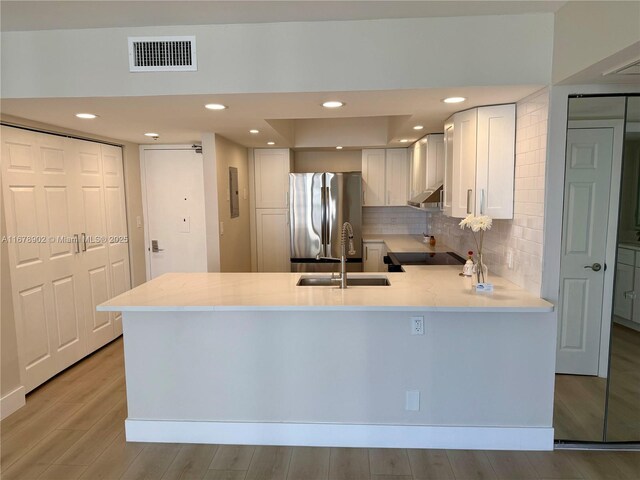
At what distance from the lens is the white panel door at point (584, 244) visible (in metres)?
2.18

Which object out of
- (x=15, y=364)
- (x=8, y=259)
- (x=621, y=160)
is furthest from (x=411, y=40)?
(x=15, y=364)

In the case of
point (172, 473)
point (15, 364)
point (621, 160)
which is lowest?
point (172, 473)

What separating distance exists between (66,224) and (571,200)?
376 cm

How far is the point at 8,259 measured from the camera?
9.12 ft

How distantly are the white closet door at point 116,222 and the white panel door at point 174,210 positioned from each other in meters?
0.36

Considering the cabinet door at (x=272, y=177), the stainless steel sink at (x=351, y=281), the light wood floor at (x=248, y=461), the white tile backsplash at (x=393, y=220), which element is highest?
the cabinet door at (x=272, y=177)

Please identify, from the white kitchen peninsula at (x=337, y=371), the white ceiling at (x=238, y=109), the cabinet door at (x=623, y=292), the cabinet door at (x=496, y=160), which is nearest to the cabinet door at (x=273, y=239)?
the white ceiling at (x=238, y=109)

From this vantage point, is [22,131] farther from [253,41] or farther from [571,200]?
[571,200]

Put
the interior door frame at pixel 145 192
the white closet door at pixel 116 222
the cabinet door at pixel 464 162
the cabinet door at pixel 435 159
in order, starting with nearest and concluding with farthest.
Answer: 1. the cabinet door at pixel 464 162
2. the cabinet door at pixel 435 159
3. the white closet door at pixel 116 222
4. the interior door frame at pixel 145 192

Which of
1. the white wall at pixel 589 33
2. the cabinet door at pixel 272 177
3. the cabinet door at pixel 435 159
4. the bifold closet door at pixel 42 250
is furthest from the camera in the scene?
the cabinet door at pixel 272 177

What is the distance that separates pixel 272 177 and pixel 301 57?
2.97m

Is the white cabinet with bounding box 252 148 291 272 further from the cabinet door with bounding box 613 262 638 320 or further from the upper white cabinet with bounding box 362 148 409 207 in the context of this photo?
the cabinet door with bounding box 613 262 638 320

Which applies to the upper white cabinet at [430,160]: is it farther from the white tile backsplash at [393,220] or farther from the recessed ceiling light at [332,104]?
the recessed ceiling light at [332,104]

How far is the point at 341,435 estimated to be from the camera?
7.89 ft
